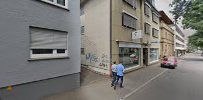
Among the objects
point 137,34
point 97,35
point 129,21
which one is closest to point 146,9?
point 129,21

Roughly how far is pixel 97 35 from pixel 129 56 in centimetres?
478

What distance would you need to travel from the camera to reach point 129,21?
1945 cm

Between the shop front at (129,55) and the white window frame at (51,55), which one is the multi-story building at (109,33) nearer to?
the shop front at (129,55)

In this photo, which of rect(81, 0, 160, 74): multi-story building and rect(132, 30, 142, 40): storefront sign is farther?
rect(132, 30, 142, 40): storefront sign

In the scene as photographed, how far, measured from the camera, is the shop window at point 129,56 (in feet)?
58.8

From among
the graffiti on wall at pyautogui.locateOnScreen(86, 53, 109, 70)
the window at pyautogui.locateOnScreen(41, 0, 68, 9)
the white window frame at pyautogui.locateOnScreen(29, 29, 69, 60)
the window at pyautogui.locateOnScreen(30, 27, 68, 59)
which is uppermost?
the window at pyautogui.locateOnScreen(41, 0, 68, 9)

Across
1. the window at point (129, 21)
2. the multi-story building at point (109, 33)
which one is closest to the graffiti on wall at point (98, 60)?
the multi-story building at point (109, 33)

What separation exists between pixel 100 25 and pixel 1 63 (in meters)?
10.7

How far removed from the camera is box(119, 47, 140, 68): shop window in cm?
1793

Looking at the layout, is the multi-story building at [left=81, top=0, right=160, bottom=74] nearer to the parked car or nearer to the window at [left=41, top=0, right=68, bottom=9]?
the parked car

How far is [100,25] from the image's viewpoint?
1664cm

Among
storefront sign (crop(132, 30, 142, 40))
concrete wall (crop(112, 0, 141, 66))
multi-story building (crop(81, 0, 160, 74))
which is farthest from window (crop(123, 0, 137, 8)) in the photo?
storefront sign (crop(132, 30, 142, 40))

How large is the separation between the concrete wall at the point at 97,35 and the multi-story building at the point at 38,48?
194 inches

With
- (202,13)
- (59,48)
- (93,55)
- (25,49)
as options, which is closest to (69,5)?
(59,48)
